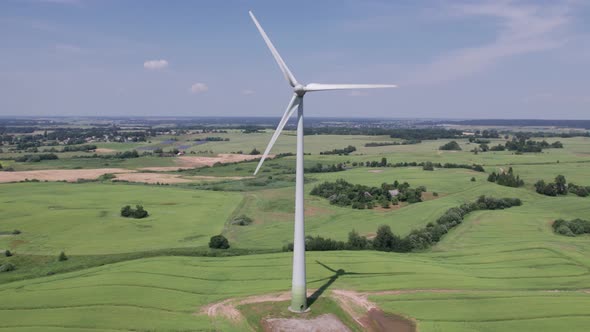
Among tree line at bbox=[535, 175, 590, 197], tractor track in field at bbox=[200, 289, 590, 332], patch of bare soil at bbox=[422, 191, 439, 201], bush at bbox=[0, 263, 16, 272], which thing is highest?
tree line at bbox=[535, 175, 590, 197]

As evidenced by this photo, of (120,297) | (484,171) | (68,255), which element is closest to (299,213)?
(120,297)

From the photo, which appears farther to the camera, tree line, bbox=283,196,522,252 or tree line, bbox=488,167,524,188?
tree line, bbox=488,167,524,188

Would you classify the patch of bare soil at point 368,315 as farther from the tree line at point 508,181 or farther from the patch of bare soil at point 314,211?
the tree line at point 508,181

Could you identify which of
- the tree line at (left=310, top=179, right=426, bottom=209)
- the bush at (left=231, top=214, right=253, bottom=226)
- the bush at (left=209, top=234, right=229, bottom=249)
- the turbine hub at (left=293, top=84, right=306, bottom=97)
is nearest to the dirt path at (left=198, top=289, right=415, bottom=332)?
the turbine hub at (left=293, top=84, right=306, bottom=97)

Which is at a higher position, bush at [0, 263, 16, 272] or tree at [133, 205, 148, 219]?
tree at [133, 205, 148, 219]

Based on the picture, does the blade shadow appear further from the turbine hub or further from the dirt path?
the turbine hub

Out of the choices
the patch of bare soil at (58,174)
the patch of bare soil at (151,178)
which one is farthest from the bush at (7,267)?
the patch of bare soil at (58,174)

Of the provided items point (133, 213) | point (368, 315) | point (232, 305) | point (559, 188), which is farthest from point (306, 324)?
point (559, 188)
